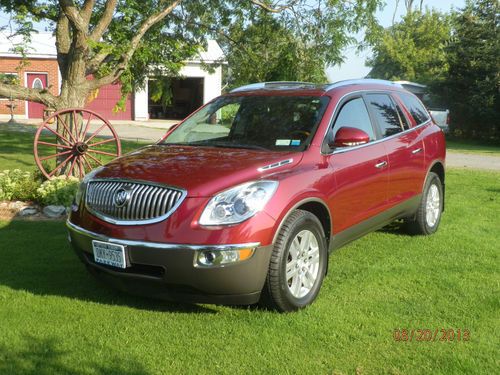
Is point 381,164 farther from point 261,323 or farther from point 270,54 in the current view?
point 270,54

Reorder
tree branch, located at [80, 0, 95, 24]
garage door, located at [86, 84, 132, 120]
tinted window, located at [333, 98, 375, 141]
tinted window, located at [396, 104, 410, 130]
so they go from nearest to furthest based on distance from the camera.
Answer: tinted window, located at [333, 98, 375, 141]
tinted window, located at [396, 104, 410, 130]
tree branch, located at [80, 0, 95, 24]
garage door, located at [86, 84, 132, 120]

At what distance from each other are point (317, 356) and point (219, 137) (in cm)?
238

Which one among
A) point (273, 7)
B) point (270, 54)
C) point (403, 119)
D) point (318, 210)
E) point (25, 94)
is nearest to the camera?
point (318, 210)

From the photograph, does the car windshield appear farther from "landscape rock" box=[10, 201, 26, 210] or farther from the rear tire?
"landscape rock" box=[10, 201, 26, 210]

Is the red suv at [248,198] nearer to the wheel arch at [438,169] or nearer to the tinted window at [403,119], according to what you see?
the tinted window at [403,119]

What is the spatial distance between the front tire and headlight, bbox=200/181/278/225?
0.29 m

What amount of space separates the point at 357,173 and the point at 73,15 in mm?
5732

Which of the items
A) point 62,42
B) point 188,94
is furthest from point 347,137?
point 188,94

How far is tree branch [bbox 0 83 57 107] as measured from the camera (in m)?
8.65

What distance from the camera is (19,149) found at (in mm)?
15125

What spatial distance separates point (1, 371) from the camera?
3.24m

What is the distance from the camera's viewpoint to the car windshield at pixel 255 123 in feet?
15.7

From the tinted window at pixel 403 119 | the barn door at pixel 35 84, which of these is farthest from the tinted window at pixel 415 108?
the barn door at pixel 35 84

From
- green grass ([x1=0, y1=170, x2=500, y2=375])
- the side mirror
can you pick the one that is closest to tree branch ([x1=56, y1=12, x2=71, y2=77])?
green grass ([x1=0, y1=170, x2=500, y2=375])
